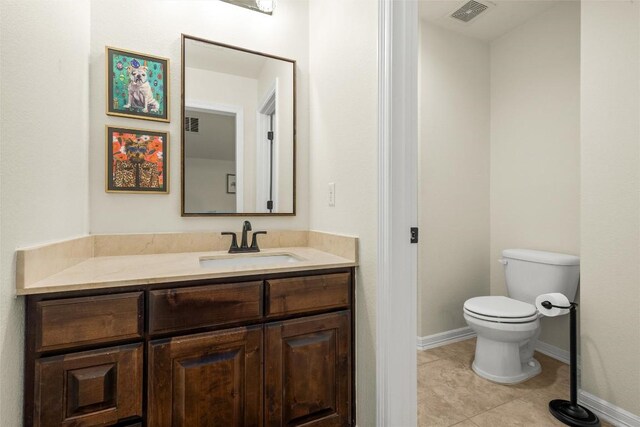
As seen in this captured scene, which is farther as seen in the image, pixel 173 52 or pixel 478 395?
pixel 478 395

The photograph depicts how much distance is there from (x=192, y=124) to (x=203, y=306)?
102 cm

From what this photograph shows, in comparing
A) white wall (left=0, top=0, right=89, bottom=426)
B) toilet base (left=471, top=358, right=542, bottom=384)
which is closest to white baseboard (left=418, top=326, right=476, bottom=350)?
toilet base (left=471, top=358, right=542, bottom=384)

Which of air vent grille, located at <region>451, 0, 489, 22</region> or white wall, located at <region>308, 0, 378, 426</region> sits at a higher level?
air vent grille, located at <region>451, 0, 489, 22</region>

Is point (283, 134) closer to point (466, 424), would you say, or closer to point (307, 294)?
point (307, 294)

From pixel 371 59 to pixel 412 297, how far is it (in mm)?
1034

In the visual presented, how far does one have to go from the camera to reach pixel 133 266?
1.26 metres

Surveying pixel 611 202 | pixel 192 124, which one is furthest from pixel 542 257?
pixel 192 124

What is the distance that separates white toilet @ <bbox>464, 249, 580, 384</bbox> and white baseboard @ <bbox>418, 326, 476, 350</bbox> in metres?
0.36

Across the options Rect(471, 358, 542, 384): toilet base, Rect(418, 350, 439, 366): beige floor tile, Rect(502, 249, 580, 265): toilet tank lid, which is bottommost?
Rect(418, 350, 439, 366): beige floor tile

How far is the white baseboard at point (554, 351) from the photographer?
219cm

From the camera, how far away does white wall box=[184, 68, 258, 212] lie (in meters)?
1.69

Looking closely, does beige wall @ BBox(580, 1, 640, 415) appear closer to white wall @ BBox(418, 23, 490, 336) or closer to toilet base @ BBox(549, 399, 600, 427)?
toilet base @ BBox(549, 399, 600, 427)

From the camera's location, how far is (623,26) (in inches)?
61.1

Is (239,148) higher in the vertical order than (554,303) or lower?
higher
